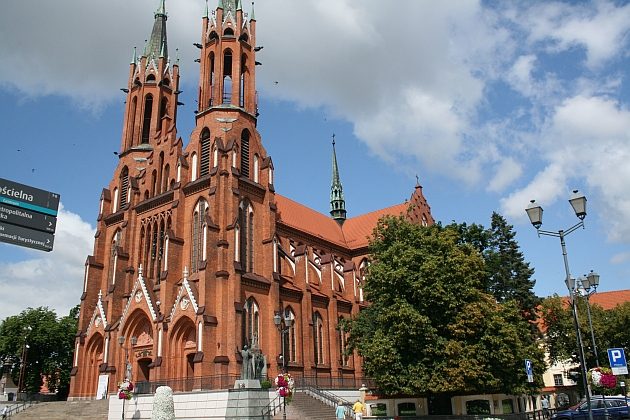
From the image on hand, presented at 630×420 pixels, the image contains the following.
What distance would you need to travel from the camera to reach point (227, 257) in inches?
1425

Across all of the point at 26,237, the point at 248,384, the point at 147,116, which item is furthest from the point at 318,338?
the point at 26,237

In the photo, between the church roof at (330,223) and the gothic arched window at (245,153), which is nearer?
the gothic arched window at (245,153)

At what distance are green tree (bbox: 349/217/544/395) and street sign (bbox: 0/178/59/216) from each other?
2043cm

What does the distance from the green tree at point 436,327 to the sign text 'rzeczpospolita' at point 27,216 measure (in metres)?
20.4

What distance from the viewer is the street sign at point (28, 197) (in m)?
10.9

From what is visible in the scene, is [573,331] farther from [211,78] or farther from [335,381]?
[211,78]

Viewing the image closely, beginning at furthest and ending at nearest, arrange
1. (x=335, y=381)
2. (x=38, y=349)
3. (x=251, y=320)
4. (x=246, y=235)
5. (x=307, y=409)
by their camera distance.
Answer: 1. (x=38, y=349)
2. (x=335, y=381)
3. (x=246, y=235)
4. (x=251, y=320)
5. (x=307, y=409)

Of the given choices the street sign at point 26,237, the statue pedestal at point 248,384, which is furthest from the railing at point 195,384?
the street sign at point 26,237

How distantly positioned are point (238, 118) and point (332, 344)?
19751mm

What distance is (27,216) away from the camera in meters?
11.1

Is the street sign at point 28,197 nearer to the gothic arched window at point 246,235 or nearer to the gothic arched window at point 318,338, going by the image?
the gothic arched window at point 246,235

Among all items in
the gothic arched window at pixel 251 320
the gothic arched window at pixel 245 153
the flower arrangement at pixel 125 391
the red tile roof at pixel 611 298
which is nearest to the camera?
the flower arrangement at pixel 125 391

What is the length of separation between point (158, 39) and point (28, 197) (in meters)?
46.5

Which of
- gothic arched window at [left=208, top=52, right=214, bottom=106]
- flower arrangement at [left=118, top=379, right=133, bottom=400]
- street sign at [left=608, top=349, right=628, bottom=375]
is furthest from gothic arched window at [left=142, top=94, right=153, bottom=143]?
street sign at [left=608, top=349, right=628, bottom=375]
